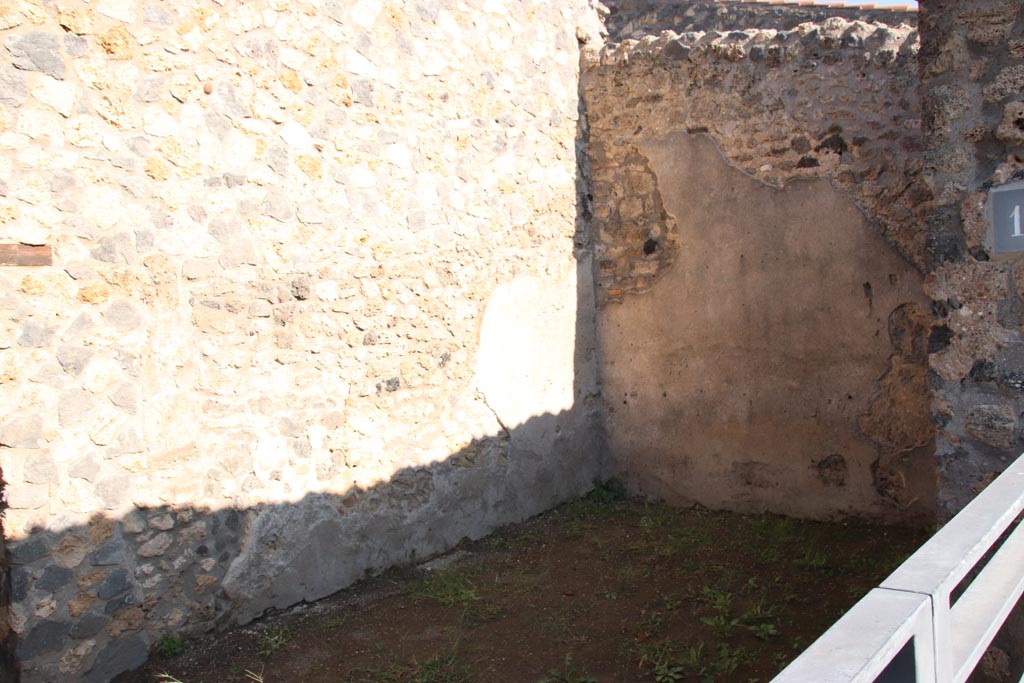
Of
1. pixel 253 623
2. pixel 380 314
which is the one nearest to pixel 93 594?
pixel 253 623

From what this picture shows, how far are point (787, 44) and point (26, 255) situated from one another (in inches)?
157

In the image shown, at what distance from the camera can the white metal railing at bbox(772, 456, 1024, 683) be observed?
931mm

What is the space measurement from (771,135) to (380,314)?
2482mm

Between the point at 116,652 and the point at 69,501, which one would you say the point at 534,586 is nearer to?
the point at 116,652

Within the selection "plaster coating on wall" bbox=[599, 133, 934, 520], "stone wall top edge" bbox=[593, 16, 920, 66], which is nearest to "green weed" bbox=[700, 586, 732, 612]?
"plaster coating on wall" bbox=[599, 133, 934, 520]

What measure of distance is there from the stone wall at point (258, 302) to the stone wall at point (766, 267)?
61 cm

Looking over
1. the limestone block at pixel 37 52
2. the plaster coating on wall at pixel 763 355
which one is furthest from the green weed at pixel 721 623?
the limestone block at pixel 37 52

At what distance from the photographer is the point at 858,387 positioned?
4695mm

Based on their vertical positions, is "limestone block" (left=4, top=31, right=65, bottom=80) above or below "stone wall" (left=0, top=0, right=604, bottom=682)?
above

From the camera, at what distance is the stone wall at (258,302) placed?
9.75ft

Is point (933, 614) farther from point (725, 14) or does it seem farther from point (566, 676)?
point (725, 14)

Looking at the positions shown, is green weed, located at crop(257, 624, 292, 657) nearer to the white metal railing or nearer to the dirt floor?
the dirt floor

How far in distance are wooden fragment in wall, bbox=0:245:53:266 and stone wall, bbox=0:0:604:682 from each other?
4cm

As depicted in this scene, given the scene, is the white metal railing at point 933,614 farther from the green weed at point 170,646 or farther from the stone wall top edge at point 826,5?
the stone wall top edge at point 826,5
